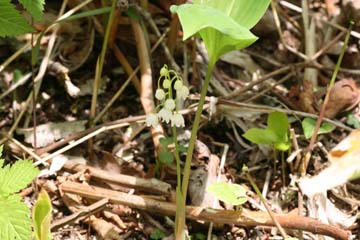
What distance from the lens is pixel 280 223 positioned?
1687 mm

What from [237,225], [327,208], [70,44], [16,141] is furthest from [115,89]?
[327,208]

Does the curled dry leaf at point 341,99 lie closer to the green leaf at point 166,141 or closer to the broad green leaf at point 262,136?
the broad green leaf at point 262,136

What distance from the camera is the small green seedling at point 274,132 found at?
6.00 feet

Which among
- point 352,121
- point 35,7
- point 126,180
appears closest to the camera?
point 35,7

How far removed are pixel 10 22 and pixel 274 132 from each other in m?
0.86

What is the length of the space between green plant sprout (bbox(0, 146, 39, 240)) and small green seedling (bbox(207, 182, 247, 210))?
1.65 feet

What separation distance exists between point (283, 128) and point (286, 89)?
0.46 metres

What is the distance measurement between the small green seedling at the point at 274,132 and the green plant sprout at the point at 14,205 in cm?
73

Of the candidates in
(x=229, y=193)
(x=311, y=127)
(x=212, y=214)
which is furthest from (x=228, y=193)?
(x=311, y=127)

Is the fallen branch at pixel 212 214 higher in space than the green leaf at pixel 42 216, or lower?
lower

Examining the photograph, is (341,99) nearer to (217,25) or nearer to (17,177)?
(217,25)

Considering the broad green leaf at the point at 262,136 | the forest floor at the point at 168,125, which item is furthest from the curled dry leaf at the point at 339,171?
the broad green leaf at the point at 262,136

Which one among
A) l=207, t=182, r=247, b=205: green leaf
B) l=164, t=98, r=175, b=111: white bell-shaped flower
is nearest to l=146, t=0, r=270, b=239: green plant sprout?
l=164, t=98, r=175, b=111: white bell-shaped flower

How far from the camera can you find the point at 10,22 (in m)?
1.64
